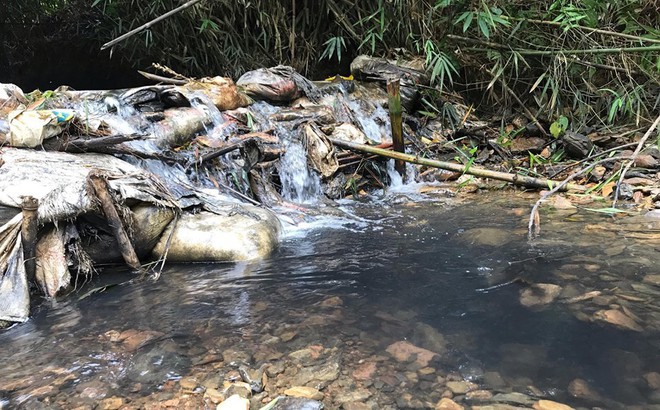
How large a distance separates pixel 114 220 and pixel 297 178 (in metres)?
2.22

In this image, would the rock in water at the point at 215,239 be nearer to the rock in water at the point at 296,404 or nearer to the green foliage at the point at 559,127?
the rock in water at the point at 296,404

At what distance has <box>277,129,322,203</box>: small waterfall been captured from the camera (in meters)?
4.71

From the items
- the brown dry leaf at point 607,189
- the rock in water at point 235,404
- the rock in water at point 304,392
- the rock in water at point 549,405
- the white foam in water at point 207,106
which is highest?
the white foam in water at point 207,106

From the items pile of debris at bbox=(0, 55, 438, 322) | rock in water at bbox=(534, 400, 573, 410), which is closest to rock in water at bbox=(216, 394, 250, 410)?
rock in water at bbox=(534, 400, 573, 410)

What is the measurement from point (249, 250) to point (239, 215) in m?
0.32

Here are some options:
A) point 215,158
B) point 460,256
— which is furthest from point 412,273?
point 215,158

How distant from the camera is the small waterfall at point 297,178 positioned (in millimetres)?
4711

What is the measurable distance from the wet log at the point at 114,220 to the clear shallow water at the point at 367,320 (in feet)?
0.39

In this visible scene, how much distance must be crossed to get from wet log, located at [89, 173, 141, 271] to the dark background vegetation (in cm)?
386

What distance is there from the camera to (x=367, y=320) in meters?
2.21

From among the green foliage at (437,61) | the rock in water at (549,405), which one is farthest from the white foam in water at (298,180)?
the rock in water at (549,405)

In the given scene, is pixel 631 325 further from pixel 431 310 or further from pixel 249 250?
pixel 249 250

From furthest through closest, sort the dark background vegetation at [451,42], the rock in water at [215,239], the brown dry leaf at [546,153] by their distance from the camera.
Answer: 1. the brown dry leaf at [546,153]
2. the dark background vegetation at [451,42]
3. the rock in water at [215,239]

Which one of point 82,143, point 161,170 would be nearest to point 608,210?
point 161,170
